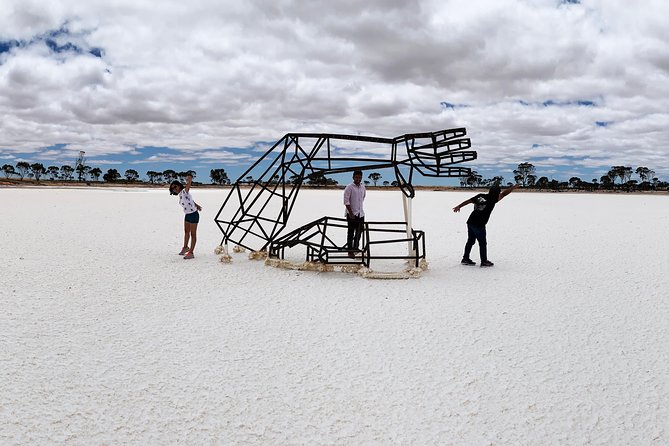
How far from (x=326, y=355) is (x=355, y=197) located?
5.61 meters

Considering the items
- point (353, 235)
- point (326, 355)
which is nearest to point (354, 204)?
point (353, 235)

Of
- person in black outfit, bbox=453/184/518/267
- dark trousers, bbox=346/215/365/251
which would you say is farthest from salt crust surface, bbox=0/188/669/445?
dark trousers, bbox=346/215/365/251

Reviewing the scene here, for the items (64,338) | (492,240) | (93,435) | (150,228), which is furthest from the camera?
(150,228)

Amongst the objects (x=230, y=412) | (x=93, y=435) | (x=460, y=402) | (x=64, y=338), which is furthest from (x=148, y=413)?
(x=460, y=402)

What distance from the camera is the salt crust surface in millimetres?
3947

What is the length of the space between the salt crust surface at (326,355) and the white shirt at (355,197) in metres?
1.77

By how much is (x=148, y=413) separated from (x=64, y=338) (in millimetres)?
2364

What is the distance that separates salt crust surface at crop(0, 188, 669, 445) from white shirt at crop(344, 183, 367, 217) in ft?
5.79

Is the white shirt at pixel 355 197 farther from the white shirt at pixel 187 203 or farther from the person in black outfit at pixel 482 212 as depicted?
the white shirt at pixel 187 203

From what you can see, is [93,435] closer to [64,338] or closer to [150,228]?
[64,338]

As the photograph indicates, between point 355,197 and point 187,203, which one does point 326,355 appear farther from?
point 187,203

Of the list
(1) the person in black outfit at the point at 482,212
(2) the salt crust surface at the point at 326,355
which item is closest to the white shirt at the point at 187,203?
(2) the salt crust surface at the point at 326,355

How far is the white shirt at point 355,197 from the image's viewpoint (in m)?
10.4

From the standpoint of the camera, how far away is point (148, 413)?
4066mm
